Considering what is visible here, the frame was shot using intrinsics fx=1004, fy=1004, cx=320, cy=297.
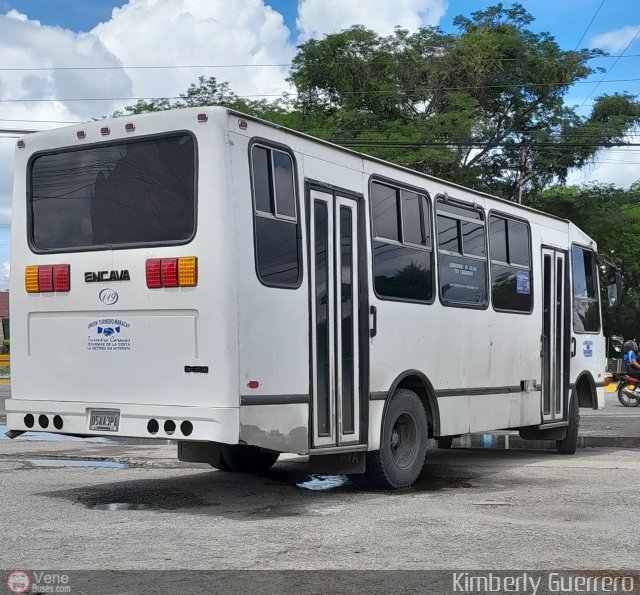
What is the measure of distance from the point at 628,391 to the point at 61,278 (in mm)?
18355

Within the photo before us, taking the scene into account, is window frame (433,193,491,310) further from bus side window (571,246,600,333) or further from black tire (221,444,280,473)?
bus side window (571,246,600,333)

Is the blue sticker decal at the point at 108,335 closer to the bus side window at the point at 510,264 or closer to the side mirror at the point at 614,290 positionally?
the bus side window at the point at 510,264

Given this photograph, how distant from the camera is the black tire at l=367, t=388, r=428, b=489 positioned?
30.9 ft

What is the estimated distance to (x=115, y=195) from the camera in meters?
8.35

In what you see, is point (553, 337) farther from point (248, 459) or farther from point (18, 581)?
point (18, 581)

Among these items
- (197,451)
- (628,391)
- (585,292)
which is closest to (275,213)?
(197,451)

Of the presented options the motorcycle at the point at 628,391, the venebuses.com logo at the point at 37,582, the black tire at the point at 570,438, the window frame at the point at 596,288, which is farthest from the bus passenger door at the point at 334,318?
the motorcycle at the point at 628,391

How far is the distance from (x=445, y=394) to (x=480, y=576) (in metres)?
4.78

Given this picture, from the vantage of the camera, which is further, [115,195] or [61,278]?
[61,278]

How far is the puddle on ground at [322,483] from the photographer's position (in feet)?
31.9

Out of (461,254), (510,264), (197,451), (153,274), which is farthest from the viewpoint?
(510,264)

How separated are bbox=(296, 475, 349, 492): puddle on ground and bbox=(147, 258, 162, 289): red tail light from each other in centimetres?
280

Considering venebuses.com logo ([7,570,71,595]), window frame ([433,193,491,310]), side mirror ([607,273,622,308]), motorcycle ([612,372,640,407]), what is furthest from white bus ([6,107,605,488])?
motorcycle ([612,372,640,407])

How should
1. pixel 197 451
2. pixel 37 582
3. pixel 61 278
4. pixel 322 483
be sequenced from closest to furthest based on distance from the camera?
pixel 37 582 < pixel 61 278 < pixel 197 451 < pixel 322 483
